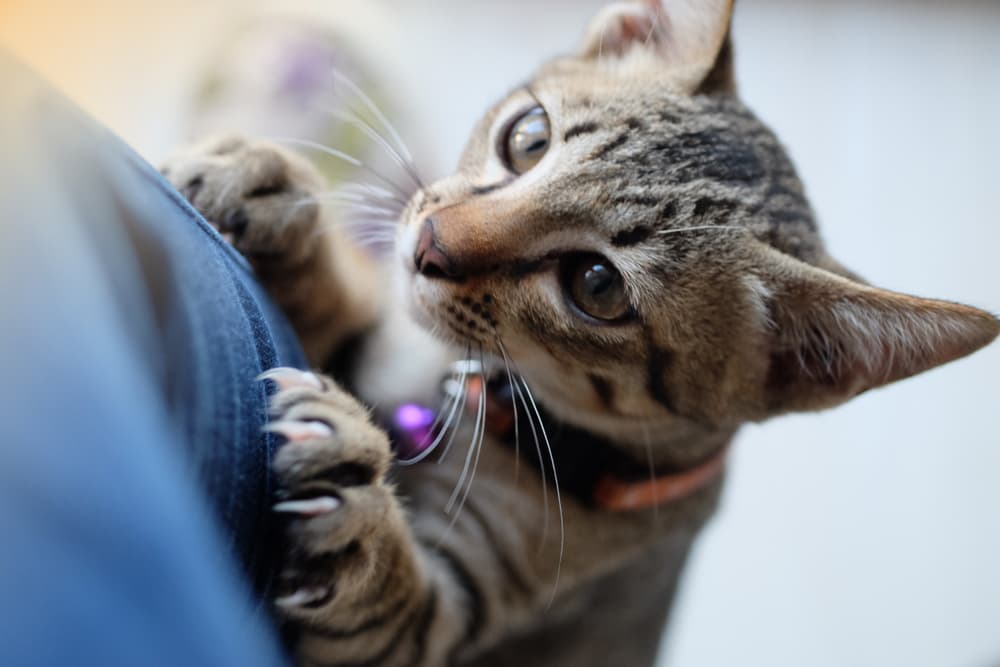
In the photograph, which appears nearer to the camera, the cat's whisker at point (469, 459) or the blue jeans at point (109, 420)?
the blue jeans at point (109, 420)

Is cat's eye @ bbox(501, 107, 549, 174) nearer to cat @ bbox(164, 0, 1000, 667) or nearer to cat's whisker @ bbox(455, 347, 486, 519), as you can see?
cat @ bbox(164, 0, 1000, 667)

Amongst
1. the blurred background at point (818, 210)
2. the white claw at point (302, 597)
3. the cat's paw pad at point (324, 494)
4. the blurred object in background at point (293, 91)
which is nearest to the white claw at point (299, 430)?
the cat's paw pad at point (324, 494)

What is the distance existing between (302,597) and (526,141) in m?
0.54

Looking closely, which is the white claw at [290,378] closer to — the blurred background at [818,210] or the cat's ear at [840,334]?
the cat's ear at [840,334]

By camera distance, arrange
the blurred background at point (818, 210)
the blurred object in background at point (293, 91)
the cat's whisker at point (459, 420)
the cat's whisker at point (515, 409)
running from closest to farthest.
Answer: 1. the cat's whisker at point (515, 409)
2. the cat's whisker at point (459, 420)
3. the blurred object in background at point (293, 91)
4. the blurred background at point (818, 210)

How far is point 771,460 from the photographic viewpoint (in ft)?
6.03

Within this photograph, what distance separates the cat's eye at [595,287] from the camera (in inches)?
30.9

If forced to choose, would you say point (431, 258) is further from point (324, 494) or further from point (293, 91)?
point (293, 91)

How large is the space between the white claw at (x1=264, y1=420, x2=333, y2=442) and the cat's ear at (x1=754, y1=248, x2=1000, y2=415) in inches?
18.3

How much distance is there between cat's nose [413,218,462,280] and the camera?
2.60 ft

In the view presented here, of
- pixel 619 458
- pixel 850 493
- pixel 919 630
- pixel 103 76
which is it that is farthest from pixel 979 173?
pixel 103 76

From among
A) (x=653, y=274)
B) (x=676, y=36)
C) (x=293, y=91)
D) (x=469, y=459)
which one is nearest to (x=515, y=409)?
(x=469, y=459)

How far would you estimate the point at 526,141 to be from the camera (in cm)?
88

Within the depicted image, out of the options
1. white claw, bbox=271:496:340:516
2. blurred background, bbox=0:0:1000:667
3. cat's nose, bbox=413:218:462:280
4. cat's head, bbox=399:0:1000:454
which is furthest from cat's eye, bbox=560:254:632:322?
blurred background, bbox=0:0:1000:667
